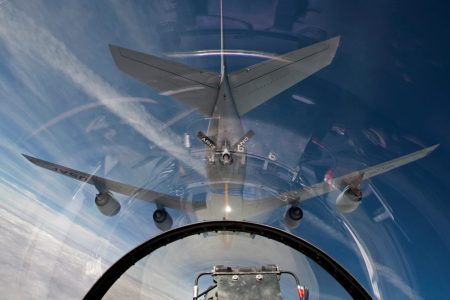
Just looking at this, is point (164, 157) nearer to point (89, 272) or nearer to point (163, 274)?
point (89, 272)

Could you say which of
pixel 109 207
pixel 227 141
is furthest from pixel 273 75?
pixel 109 207

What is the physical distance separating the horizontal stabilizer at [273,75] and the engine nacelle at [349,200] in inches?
261

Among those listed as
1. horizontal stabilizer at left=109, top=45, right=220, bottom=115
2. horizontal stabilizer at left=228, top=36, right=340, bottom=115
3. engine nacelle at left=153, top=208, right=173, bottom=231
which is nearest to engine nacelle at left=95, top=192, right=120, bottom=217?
engine nacelle at left=153, top=208, right=173, bottom=231

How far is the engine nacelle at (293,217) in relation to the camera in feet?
11.4

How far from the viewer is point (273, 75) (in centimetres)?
1122

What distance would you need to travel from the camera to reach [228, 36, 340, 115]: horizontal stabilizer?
34.0 ft

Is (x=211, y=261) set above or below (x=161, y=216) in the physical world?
below

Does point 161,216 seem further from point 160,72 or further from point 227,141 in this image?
point 160,72

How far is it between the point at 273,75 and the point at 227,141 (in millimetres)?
3704

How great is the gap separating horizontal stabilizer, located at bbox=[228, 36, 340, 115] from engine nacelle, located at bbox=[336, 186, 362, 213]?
6.64 metres

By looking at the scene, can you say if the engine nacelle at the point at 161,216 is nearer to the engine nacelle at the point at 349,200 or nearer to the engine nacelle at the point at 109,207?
the engine nacelle at the point at 109,207

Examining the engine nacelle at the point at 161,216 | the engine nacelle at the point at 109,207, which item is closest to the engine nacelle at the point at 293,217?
the engine nacelle at the point at 161,216

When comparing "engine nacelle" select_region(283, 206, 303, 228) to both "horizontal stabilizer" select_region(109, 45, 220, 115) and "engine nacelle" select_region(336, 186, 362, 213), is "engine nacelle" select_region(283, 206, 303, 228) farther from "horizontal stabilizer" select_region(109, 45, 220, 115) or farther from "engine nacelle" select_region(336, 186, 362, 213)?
"horizontal stabilizer" select_region(109, 45, 220, 115)

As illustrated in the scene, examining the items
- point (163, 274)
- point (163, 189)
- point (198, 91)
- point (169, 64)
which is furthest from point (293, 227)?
point (198, 91)
